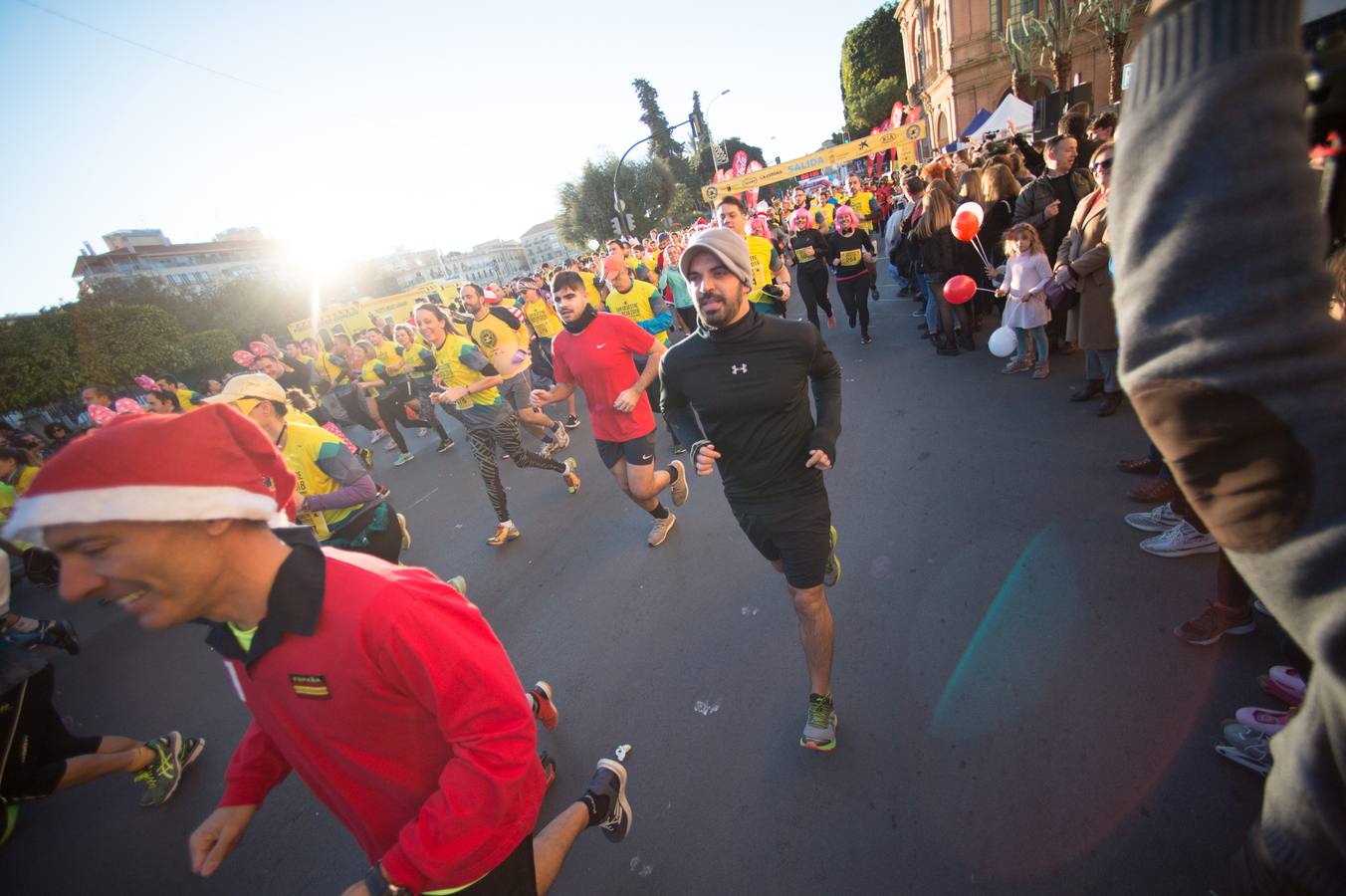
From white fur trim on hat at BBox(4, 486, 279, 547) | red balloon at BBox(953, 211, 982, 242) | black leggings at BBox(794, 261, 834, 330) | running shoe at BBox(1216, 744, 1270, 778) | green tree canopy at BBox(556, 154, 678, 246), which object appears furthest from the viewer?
green tree canopy at BBox(556, 154, 678, 246)

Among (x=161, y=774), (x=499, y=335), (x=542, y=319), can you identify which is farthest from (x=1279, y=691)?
(x=542, y=319)

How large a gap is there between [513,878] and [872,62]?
61789 mm

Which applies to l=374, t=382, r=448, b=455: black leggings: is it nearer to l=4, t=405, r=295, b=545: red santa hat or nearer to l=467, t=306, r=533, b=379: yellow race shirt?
l=467, t=306, r=533, b=379: yellow race shirt

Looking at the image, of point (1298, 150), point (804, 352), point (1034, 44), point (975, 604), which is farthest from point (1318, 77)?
point (1034, 44)

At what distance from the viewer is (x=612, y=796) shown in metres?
2.26

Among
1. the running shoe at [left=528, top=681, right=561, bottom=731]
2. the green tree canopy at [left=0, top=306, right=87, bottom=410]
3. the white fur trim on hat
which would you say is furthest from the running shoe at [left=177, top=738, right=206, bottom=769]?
the green tree canopy at [left=0, top=306, right=87, bottom=410]

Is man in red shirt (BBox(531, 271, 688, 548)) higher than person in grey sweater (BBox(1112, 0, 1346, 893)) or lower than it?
lower

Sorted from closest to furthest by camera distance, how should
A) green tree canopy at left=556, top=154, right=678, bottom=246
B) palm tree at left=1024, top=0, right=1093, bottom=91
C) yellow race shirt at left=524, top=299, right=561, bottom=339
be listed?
yellow race shirt at left=524, top=299, right=561, bottom=339
palm tree at left=1024, top=0, right=1093, bottom=91
green tree canopy at left=556, top=154, right=678, bottom=246

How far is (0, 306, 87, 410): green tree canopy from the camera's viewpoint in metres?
19.6

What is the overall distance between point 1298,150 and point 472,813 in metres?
1.79

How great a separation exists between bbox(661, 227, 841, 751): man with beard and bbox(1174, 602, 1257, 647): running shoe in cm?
173

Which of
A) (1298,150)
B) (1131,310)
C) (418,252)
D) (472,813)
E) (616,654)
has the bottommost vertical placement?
(616,654)

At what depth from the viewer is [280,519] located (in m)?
1.55

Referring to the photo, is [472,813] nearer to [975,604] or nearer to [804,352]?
[804,352]
